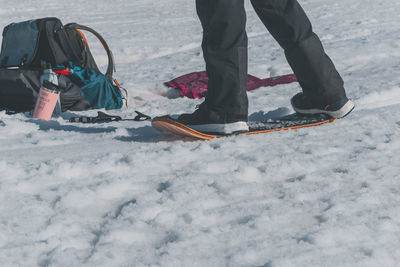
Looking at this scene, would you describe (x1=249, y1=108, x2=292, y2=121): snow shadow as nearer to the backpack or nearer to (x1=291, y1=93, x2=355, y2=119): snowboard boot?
(x1=291, y1=93, x2=355, y2=119): snowboard boot

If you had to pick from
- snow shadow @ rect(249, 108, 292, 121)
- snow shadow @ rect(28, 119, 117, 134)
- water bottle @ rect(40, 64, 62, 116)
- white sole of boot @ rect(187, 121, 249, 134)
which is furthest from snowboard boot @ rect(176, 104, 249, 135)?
water bottle @ rect(40, 64, 62, 116)

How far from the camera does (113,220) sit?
157 cm

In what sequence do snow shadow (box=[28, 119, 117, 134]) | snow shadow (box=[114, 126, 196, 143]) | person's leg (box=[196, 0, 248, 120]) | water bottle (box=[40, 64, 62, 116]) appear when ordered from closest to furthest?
person's leg (box=[196, 0, 248, 120]) → snow shadow (box=[114, 126, 196, 143]) → snow shadow (box=[28, 119, 117, 134]) → water bottle (box=[40, 64, 62, 116])

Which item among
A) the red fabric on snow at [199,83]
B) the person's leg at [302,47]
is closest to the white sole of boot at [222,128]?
the person's leg at [302,47]

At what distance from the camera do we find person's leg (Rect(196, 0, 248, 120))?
87.7 inches

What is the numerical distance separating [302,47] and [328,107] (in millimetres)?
347

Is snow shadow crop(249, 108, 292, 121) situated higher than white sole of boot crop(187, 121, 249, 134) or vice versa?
white sole of boot crop(187, 121, 249, 134)

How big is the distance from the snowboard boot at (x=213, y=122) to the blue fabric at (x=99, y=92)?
129 centimetres

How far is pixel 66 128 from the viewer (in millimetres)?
2889

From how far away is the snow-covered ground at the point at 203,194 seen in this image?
1.37m

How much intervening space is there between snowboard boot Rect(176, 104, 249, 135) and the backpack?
4.33 feet

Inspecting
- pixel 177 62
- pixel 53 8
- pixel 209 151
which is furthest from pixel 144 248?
pixel 53 8

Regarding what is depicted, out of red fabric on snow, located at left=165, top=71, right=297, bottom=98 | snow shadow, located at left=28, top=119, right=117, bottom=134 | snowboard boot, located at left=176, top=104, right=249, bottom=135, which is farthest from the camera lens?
red fabric on snow, located at left=165, top=71, right=297, bottom=98

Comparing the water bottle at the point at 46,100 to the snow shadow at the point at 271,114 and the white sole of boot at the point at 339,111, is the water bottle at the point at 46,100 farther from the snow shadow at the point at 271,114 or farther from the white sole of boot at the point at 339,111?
the white sole of boot at the point at 339,111
